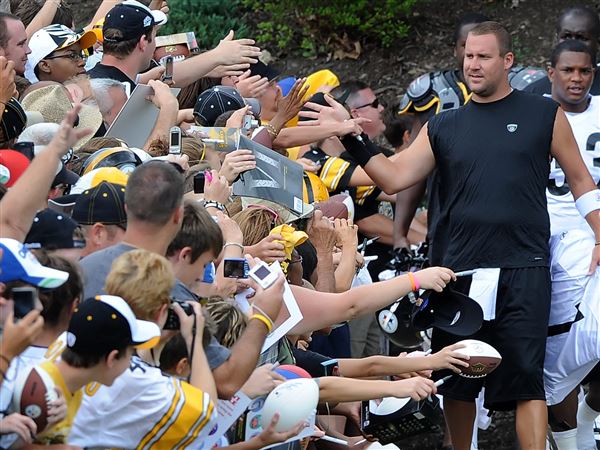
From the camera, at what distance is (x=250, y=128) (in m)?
7.45

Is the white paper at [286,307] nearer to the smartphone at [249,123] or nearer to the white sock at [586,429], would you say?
the smartphone at [249,123]

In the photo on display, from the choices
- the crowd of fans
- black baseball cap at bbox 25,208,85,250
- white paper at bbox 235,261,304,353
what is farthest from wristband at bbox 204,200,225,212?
black baseball cap at bbox 25,208,85,250

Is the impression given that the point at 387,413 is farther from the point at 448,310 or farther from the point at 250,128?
the point at 250,128

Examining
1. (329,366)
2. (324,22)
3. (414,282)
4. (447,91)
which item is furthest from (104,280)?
(324,22)

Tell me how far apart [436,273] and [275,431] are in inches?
71.2

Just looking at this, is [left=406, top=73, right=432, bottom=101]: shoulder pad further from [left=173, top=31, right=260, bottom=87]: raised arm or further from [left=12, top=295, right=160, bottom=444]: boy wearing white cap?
[left=12, top=295, right=160, bottom=444]: boy wearing white cap

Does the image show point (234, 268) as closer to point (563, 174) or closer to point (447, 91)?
point (563, 174)

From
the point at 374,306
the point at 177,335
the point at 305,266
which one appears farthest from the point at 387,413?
the point at 177,335

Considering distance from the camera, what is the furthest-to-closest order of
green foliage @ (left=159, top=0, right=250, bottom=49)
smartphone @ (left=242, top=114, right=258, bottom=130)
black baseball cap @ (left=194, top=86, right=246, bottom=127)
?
1. green foliage @ (left=159, top=0, right=250, bottom=49)
2. black baseball cap @ (left=194, top=86, right=246, bottom=127)
3. smartphone @ (left=242, top=114, right=258, bottom=130)

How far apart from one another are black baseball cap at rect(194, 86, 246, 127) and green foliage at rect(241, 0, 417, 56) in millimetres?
5150

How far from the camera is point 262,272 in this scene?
514 centimetres

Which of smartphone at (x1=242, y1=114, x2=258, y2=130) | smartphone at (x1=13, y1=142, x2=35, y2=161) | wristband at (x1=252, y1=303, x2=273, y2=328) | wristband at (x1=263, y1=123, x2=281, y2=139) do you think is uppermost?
smartphone at (x1=13, y1=142, x2=35, y2=161)

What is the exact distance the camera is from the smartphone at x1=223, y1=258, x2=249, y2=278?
5.44 m

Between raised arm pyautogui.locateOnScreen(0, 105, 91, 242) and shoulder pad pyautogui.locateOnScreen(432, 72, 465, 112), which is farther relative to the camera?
shoulder pad pyautogui.locateOnScreen(432, 72, 465, 112)
